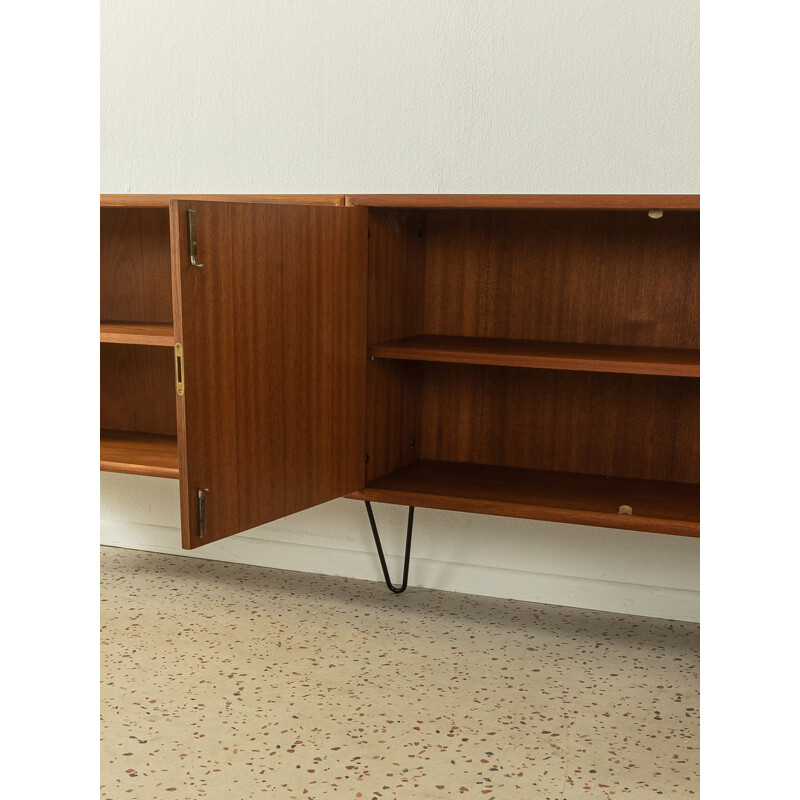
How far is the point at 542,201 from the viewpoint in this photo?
1.92 meters

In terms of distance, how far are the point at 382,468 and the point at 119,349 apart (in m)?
1.05

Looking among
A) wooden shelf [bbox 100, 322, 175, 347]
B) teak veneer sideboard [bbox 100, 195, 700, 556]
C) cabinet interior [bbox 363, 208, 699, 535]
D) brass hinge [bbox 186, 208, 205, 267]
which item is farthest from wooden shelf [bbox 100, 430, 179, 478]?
brass hinge [bbox 186, 208, 205, 267]

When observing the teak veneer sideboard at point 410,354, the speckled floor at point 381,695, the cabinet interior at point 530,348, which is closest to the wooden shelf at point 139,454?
the teak veneer sideboard at point 410,354

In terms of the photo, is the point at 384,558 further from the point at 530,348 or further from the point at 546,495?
the point at 530,348

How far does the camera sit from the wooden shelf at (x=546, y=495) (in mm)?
1998

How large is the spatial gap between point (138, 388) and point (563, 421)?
51.9 inches

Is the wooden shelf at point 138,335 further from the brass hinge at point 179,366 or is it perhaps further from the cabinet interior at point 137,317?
the brass hinge at point 179,366

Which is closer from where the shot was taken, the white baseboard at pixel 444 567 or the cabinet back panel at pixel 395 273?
the cabinet back panel at pixel 395 273

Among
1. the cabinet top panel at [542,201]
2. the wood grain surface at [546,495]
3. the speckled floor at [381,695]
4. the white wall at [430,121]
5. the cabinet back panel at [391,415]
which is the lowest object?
the speckled floor at [381,695]

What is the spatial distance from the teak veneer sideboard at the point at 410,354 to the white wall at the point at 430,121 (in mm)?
202

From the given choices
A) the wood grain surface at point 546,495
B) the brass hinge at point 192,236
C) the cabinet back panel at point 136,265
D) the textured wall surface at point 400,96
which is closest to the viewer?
the brass hinge at point 192,236

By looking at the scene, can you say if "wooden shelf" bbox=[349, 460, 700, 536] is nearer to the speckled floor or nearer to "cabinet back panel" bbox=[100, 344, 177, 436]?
the speckled floor

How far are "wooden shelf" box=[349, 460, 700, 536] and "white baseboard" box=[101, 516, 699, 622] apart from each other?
1.01ft

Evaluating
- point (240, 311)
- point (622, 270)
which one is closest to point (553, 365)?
point (622, 270)
